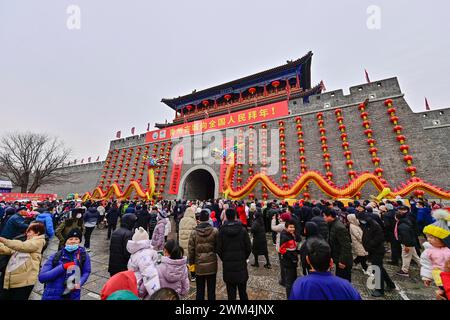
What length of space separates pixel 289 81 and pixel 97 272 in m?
17.0

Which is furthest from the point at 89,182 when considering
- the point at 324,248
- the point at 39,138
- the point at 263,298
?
the point at 324,248

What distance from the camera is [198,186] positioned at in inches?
625

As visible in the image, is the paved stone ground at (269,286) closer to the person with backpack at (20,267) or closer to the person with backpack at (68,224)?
the person with backpack at (68,224)

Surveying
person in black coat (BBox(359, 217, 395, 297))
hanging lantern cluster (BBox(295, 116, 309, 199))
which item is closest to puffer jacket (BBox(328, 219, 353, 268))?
person in black coat (BBox(359, 217, 395, 297))

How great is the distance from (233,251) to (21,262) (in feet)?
8.47

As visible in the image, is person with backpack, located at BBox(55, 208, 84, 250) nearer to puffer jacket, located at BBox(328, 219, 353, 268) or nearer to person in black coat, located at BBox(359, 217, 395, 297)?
puffer jacket, located at BBox(328, 219, 353, 268)

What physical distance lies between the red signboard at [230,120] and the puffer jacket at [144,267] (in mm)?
12106

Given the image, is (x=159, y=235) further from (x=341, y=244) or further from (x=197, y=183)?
(x=197, y=183)

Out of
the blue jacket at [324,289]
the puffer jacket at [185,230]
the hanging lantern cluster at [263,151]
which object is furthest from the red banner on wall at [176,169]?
the blue jacket at [324,289]

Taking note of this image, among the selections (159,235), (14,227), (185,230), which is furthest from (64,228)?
(185,230)

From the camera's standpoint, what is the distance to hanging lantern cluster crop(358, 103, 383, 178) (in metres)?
9.02

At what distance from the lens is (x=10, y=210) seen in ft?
14.2

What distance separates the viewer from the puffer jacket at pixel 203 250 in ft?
8.50

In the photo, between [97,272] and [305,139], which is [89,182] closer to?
[97,272]
